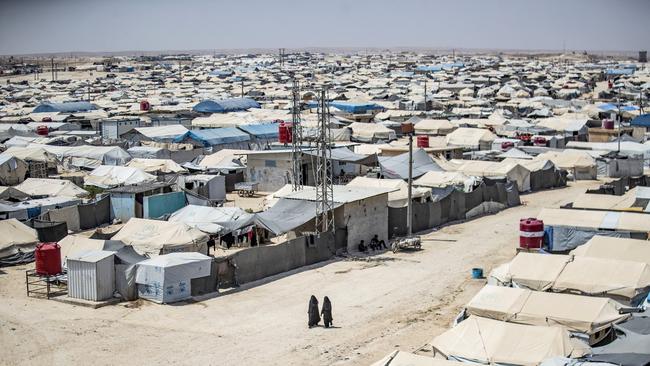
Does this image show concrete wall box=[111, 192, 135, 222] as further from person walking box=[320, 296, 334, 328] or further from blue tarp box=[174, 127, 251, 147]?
blue tarp box=[174, 127, 251, 147]

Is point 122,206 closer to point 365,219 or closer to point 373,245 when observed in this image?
point 365,219

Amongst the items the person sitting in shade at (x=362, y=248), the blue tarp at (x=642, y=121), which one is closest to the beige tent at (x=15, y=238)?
the person sitting in shade at (x=362, y=248)

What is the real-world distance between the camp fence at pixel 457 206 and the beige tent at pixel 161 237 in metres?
5.81

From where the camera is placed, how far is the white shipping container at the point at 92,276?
57.0 ft

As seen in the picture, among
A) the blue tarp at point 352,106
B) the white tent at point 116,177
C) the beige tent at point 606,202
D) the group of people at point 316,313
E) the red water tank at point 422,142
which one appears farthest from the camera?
the blue tarp at point 352,106

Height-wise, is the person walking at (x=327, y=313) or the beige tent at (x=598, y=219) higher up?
the beige tent at (x=598, y=219)

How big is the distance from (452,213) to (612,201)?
187 inches

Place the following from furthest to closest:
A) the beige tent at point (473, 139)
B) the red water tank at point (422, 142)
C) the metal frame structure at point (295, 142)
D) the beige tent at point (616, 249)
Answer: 1. the beige tent at point (473, 139)
2. the red water tank at point (422, 142)
3. the metal frame structure at point (295, 142)
4. the beige tent at point (616, 249)

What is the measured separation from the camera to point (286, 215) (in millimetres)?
22016

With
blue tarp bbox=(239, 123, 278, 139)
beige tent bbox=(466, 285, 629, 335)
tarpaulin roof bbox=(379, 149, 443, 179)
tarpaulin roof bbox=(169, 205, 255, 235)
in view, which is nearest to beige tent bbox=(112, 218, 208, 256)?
tarpaulin roof bbox=(169, 205, 255, 235)

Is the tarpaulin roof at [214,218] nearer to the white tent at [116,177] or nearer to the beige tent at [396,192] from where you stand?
the beige tent at [396,192]

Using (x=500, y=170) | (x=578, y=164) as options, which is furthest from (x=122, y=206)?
(x=578, y=164)

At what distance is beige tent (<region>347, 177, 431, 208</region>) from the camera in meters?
26.0

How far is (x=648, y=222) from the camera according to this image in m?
20.4
